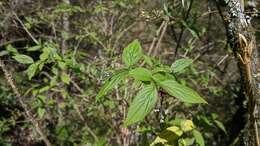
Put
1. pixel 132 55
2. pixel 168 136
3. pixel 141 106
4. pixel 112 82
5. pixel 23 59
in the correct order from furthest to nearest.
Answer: pixel 23 59, pixel 168 136, pixel 132 55, pixel 112 82, pixel 141 106

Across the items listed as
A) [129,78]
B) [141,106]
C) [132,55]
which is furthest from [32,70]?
[141,106]

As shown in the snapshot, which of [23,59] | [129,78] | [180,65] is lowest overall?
[129,78]

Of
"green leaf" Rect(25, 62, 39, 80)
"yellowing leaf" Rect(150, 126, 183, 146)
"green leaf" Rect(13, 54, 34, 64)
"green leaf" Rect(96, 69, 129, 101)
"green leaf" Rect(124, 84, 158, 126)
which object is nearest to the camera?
"green leaf" Rect(124, 84, 158, 126)

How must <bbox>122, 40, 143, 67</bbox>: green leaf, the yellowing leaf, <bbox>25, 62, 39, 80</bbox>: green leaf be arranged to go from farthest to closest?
<bbox>25, 62, 39, 80</bbox>: green leaf < the yellowing leaf < <bbox>122, 40, 143, 67</bbox>: green leaf

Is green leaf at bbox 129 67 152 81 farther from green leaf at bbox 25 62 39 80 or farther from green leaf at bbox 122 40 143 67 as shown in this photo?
green leaf at bbox 25 62 39 80

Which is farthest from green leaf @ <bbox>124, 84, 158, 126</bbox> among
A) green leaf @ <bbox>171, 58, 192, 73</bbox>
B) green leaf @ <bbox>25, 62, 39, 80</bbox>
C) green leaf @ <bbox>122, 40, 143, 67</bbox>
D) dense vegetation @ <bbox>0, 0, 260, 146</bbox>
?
green leaf @ <bbox>25, 62, 39, 80</bbox>

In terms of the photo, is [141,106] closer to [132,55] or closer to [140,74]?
[140,74]

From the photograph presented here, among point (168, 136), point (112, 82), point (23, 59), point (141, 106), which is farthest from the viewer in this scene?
point (23, 59)

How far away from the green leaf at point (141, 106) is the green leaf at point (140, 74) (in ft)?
0.20

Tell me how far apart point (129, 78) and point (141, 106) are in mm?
1591

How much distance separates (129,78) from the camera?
8.92 ft

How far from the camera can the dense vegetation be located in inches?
56.8

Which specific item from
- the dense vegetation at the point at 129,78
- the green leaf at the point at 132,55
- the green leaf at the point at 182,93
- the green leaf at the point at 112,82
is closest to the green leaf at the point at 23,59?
the dense vegetation at the point at 129,78

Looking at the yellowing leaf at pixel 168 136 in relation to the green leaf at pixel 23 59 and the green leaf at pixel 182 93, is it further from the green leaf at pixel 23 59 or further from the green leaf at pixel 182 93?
the green leaf at pixel 23 59
